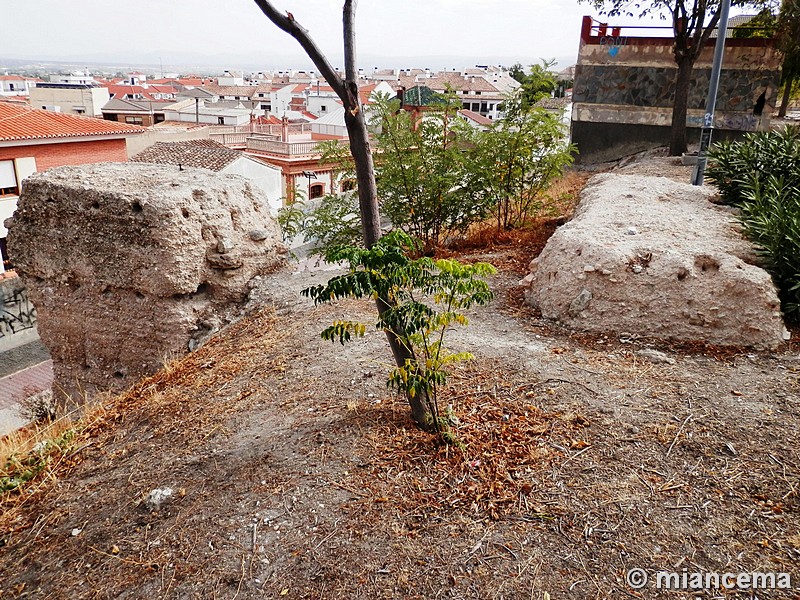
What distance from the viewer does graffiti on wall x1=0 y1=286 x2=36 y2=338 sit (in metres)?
17.5

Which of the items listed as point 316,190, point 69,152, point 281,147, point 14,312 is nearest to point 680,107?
point 281,147

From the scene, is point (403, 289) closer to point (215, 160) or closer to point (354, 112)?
point (354, 112)

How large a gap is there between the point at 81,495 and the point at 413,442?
2.09m

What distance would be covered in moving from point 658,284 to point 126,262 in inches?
204

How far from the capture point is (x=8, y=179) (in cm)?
2005

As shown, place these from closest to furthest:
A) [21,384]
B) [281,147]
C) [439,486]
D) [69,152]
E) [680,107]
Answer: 1. [439,486]
2. [680,107]
3. [21,384]
4. [69,152]
5. [281,147]

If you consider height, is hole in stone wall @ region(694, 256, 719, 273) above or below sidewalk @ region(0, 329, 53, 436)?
above

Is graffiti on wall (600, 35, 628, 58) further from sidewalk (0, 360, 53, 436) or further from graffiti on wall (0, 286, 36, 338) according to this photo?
graffiti on wall (0, 286, 36, 338)

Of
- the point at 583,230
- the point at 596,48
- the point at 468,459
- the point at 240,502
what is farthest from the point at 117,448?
the point at 596,48

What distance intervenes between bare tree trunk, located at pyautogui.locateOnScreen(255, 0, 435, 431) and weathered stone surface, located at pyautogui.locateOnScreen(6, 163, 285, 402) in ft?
10.6

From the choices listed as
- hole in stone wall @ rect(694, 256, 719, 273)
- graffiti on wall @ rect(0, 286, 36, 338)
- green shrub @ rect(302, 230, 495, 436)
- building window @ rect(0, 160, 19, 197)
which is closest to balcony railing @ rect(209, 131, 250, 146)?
building window @ rect(0, 160, 19, 197)

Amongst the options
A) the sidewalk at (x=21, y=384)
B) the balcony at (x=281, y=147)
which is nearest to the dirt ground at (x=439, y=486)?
the sidewalk at (x=21, y=384)

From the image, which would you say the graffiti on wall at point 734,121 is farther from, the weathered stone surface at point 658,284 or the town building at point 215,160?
the town building at point 215,160

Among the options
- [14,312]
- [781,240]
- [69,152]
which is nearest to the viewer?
[781,240]
